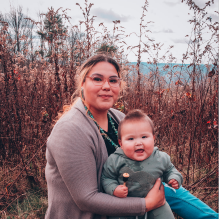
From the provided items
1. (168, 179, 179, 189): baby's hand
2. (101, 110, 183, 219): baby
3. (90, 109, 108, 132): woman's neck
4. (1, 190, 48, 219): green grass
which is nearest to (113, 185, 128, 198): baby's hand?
(101, 110, 183, 219): baby

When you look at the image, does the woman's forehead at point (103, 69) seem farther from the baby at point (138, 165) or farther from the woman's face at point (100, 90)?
the baby at point (138, 165)

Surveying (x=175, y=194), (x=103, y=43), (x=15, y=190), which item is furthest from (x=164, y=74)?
(x=15, y=190)

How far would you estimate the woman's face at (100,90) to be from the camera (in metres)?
1.56

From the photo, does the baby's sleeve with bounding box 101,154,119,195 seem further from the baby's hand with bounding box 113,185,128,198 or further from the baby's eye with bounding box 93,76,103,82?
the baby's eye with bounding box 93,76,103,82

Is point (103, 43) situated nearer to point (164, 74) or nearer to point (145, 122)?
point (164, 74)

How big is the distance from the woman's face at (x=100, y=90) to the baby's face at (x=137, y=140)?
0.27 metres

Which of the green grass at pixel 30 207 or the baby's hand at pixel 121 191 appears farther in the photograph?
the green grass at pixel 30 207

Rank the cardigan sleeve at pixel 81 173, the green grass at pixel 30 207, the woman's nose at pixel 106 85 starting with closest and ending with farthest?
1. the cardigan sleeve at pixel 81 173
2. the woman's nose at pixel 106 85
3. the green grass at pixel 30 207

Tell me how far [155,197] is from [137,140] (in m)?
0.42

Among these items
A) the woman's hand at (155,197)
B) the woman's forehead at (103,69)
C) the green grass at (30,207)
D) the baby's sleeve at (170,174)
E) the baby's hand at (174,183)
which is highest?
the woman's forehead at (103,69)

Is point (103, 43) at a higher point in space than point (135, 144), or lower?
higher

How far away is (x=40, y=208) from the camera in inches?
89.5

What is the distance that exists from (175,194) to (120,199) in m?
0.78

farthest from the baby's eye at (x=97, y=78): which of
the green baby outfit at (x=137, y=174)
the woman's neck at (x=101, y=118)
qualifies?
the green baby outfit at (x=137, y=174)
